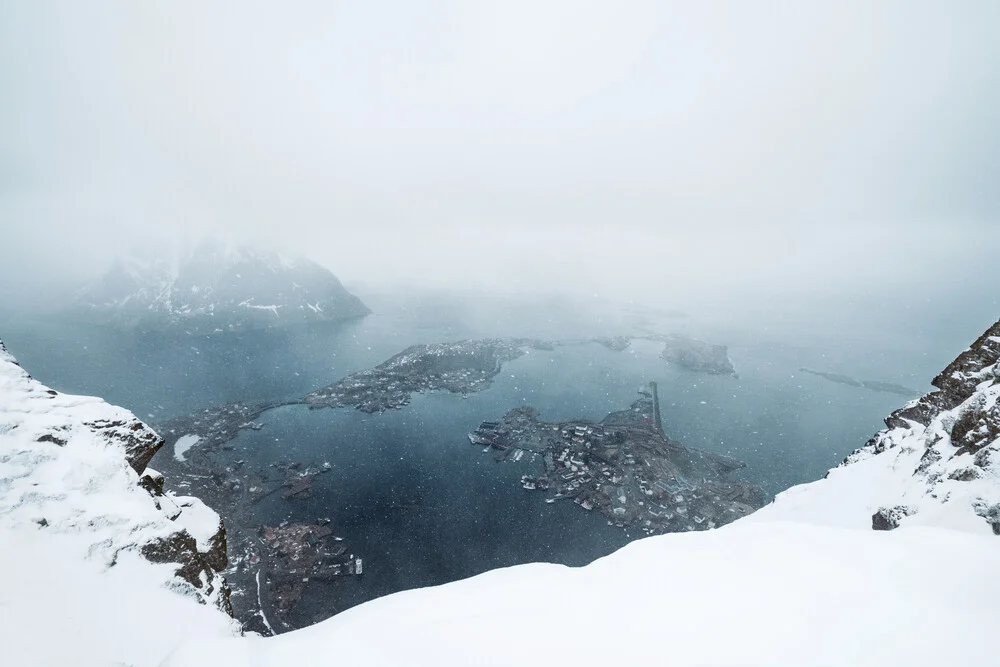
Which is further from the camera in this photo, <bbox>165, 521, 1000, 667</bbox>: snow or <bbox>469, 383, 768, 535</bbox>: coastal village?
<bbox>469, 383, 768, 535</bbox>: coastal village

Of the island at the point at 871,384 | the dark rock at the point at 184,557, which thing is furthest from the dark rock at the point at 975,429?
the island at the point at 871,384

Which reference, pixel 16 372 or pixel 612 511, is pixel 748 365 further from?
pixel 16 372

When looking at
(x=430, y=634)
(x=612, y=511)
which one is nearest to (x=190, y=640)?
(x=430, y=634)

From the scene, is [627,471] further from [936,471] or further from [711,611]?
[711,611]

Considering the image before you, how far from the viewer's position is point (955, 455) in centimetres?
1439

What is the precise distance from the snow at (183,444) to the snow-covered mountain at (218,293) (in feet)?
296

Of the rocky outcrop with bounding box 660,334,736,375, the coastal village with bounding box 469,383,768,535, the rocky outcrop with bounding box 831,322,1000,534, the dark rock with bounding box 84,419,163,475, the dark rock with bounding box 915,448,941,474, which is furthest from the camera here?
the rocky outcrop with bounding box 660,334,736,375

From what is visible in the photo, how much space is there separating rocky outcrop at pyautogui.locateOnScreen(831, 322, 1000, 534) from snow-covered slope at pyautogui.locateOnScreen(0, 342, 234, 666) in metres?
22.4

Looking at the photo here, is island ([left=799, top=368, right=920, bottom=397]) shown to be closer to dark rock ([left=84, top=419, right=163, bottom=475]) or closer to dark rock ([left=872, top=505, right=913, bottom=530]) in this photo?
dark rock ([left=872, top=505, right=913, bottom=530])

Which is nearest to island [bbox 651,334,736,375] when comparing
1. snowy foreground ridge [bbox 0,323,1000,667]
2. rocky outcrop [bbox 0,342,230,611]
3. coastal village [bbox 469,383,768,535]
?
coastal village [bbox 469,383,768,535]

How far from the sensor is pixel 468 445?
5781 cm

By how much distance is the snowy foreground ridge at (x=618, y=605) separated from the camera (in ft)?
15.9

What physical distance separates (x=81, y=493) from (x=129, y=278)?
207 m

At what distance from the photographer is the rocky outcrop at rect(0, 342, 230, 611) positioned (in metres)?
10.4
